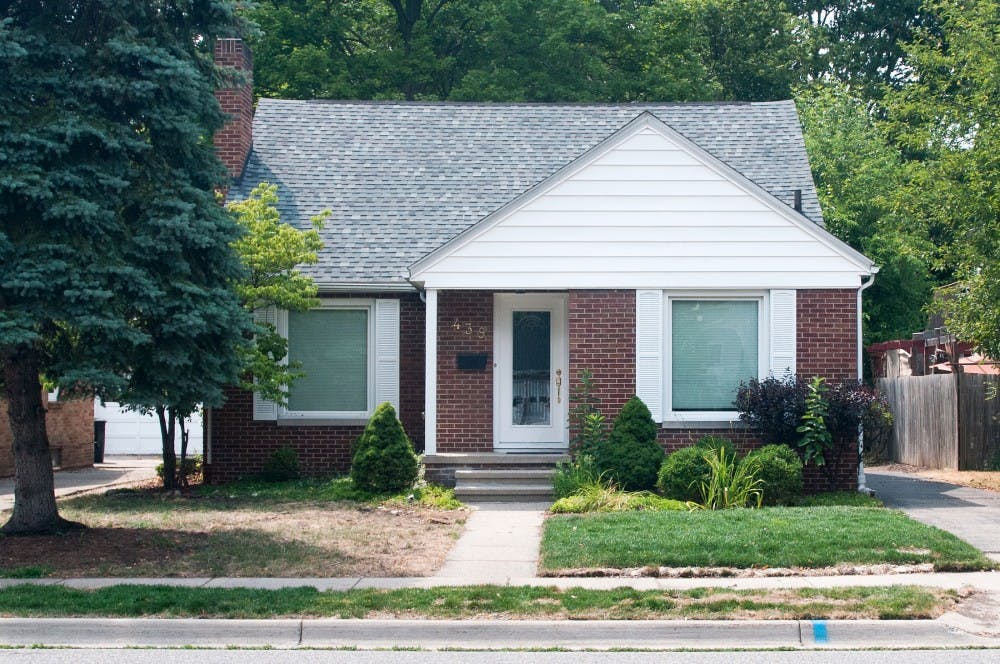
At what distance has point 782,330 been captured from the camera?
617 inches

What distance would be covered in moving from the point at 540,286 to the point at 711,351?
8.36 ft

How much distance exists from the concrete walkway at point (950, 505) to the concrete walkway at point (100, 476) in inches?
460

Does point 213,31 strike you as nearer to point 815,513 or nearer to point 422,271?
point 422,271

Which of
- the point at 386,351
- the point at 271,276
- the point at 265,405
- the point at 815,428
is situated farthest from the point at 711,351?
the point at 265,405

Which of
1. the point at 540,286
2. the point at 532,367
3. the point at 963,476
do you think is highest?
the point at 540,286

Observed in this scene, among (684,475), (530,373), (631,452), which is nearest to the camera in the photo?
(684,475)

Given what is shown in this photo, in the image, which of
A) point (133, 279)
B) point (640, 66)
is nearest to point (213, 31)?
point (133, 279)

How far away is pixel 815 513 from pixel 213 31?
8.38 metres

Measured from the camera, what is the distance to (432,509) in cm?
1427

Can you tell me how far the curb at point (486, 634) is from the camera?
8.21 m

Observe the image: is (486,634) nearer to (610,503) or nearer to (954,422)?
(610,503)

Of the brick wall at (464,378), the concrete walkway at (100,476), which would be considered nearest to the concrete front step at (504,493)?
the brick wall at (464,378)

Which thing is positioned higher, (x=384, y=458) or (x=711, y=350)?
(x=711, y=350)

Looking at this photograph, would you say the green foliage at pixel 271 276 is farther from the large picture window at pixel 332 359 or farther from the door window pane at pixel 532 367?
the door window pane at pixel 532 367
